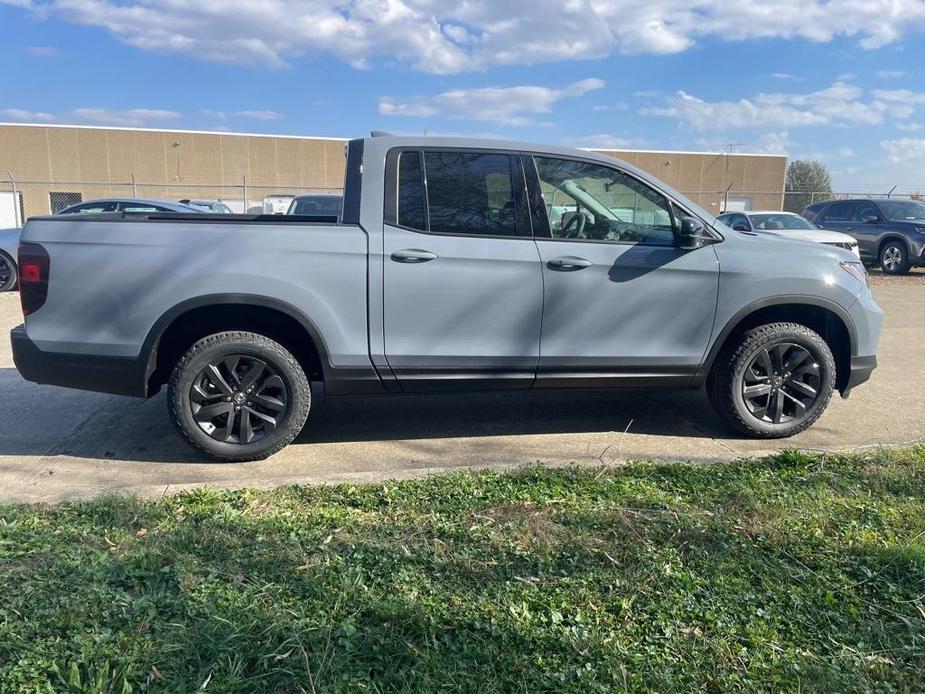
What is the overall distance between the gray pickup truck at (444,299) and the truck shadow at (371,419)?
0.53 meters

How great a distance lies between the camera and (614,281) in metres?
4.64

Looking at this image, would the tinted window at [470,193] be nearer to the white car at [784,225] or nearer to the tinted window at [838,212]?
the white car at [784,225]

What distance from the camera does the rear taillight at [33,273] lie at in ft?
13.7

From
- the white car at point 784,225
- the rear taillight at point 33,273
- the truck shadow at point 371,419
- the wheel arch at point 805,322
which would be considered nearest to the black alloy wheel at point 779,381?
the wheel arch at point 805,322

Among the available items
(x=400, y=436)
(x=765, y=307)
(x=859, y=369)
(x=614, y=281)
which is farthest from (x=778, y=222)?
(x=400, y=436)

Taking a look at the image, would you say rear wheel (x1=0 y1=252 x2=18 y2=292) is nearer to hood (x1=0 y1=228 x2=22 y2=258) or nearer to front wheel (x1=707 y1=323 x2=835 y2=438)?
hood (x1=0 y1=228 x2=22 y2=258)

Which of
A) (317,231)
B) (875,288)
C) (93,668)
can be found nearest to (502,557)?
(93,668)

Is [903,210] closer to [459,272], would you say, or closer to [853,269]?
[853,269]

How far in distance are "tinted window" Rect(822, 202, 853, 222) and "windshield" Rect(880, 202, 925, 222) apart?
2.48 feet

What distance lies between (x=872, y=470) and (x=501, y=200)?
2.64 m

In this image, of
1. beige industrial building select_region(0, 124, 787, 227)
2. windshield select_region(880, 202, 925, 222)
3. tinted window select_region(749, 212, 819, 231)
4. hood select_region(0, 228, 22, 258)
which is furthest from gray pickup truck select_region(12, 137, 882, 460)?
beige industrial building select_region(0, 124, 787, 227)

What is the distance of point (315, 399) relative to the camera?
238 inches

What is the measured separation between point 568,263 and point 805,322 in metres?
1.80

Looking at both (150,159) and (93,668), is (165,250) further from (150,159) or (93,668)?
(150,159)
